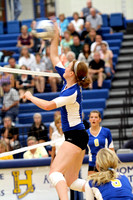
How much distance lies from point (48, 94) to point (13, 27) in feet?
21.5

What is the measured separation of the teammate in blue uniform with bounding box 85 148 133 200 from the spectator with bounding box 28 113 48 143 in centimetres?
480

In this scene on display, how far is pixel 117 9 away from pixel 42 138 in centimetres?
889

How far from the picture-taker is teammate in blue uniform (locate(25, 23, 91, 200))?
206 inches

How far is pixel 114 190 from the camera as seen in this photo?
14.8ft

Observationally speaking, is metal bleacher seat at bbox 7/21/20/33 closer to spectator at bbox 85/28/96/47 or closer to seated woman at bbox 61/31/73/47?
seated woman at bbox 61/31/73/47

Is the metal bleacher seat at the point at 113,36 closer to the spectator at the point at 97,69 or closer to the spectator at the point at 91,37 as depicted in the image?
the spectator at the point at 91,37

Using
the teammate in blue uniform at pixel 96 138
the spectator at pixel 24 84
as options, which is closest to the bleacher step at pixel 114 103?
the spectator at pixel 24 84

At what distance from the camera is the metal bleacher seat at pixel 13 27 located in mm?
16375

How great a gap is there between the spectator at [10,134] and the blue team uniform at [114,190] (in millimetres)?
5128

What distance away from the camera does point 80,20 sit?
15000 millimetres

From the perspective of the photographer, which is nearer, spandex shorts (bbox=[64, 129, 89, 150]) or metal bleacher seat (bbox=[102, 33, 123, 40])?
spandex shorts (bbox=[64, 129, 89, 150])

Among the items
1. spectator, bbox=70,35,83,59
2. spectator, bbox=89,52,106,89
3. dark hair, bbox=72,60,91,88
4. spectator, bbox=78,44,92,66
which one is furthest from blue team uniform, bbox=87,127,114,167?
spectator, bbox=70,35,83,59

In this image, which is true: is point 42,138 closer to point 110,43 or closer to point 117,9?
point 110,43

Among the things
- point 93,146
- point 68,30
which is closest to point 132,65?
point 68,30
